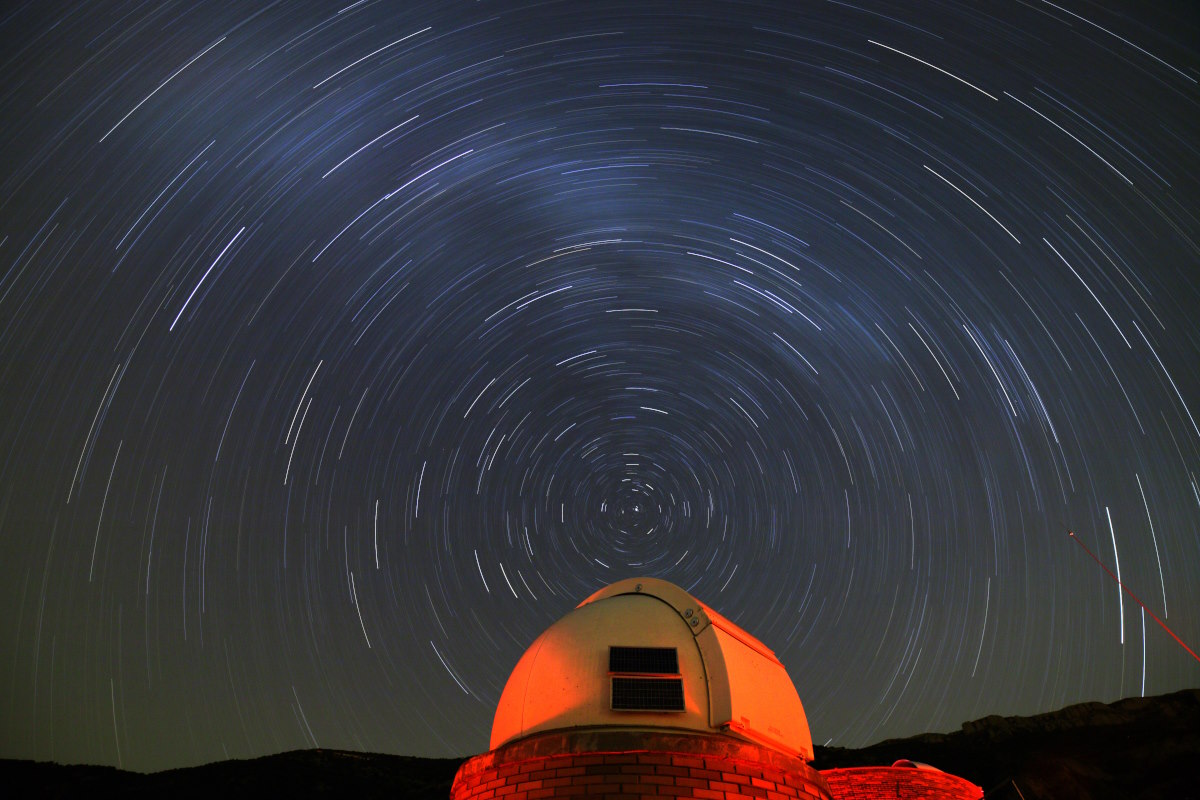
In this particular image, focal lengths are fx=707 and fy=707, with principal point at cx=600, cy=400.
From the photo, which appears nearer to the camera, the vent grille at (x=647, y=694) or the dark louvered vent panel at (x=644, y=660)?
the vent grille at (x=647, y=694)

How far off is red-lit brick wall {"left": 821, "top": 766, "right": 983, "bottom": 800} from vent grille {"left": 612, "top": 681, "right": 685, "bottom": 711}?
30.6 feet

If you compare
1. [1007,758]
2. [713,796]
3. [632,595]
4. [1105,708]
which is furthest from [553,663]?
[1105,708]

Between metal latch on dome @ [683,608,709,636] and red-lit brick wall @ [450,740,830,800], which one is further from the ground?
metal latch on dome @ [683,608,709,636]

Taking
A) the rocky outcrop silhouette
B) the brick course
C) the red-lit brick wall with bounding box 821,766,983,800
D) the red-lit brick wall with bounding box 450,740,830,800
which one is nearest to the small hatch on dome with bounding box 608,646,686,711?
the brick course

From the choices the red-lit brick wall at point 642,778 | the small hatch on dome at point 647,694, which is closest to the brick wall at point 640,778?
the red-lit brick wall at point 642,778

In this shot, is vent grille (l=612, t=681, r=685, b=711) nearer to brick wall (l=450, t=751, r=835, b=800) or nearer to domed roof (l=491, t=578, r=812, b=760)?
domed roof (l=491, t=578, r=812, b=760)

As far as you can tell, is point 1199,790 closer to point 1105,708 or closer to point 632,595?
point 1105,708

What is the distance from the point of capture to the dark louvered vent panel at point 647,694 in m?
9.19

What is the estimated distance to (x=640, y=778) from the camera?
8.39 meters

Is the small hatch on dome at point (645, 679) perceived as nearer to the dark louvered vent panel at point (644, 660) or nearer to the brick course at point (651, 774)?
the dark louvered vent panel at point (644, 660)

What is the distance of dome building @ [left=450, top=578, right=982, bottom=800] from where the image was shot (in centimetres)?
856

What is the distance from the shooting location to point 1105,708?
50.9 metres

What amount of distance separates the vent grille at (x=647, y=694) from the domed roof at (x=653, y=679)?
0.04 feet

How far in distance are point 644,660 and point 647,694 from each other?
19.1 inches
